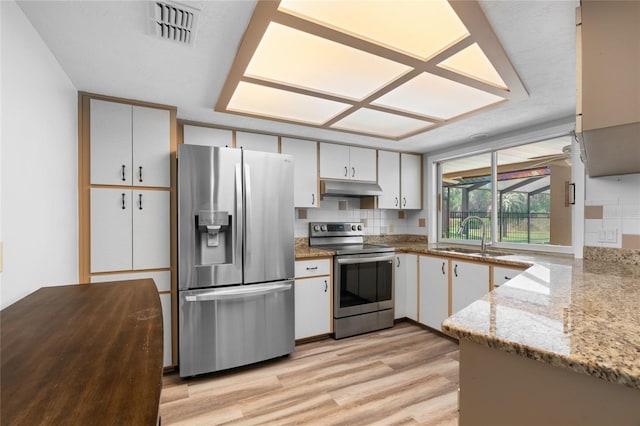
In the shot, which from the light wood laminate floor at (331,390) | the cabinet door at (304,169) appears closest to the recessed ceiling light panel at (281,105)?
the cabinet door at (304,169)

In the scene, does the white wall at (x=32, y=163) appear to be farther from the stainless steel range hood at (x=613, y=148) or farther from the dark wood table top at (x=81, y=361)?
the stainless steel range hood at (x=613, y=148)

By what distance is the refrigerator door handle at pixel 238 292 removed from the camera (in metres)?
2.21

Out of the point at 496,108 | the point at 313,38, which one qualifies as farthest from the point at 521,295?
the point at 496,108

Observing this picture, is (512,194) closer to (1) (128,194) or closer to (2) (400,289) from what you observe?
(2) (400,289)

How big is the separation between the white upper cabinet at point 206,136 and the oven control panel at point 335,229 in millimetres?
1327

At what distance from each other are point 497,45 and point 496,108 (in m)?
1.01

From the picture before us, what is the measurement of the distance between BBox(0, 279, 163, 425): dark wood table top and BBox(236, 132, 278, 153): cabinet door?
79.5 inches

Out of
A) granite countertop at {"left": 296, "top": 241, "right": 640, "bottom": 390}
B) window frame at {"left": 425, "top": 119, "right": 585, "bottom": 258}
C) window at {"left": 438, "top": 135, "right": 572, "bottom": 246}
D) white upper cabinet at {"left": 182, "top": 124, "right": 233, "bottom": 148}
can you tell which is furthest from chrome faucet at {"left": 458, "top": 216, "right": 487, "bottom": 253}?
white upper cabinet at {"left": 182, "top": 124, "right": 233, "bottom": 148}

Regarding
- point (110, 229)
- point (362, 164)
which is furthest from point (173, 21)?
point (362, 164)

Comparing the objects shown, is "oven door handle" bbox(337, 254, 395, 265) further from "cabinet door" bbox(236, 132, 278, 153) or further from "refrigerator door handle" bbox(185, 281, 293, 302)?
"cabinet door" bbox(236, 132, 278, 153)

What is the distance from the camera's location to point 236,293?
2295mm

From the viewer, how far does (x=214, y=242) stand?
229 centimetres

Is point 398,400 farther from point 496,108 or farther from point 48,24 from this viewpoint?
point 48,24

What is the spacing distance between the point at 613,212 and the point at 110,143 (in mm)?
3543
